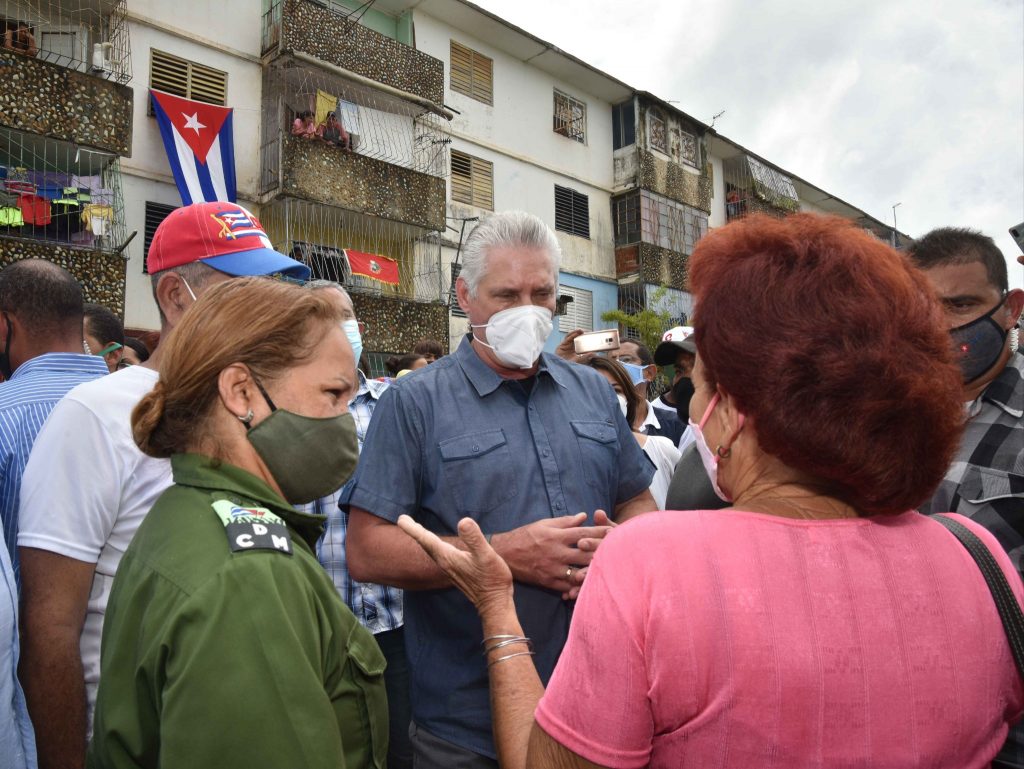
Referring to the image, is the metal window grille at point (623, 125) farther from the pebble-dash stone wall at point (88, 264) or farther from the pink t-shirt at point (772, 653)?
the pink t-shirt at point (772, 653)

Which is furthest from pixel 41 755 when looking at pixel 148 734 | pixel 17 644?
pixel 148 734

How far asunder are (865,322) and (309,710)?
45.0 inches

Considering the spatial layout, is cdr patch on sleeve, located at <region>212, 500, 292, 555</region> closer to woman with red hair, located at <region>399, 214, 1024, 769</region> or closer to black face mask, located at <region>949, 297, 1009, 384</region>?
woman with red hair, located at <region>399, 214, 1024, 769</region>

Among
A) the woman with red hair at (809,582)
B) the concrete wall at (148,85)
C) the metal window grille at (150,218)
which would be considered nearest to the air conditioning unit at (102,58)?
the concrete wall at (148,85)

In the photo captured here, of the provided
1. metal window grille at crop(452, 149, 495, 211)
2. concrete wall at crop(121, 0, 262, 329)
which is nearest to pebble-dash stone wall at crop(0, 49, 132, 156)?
concrete wall at crop(121, 0, 262, 329)

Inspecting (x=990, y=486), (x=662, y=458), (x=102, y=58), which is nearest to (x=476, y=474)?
(x=990, y=486)

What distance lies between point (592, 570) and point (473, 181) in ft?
60.6

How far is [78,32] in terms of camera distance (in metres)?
13.0

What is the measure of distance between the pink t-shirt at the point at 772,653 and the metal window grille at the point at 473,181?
17.9 meters

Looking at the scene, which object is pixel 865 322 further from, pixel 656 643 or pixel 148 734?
pixel 148 734

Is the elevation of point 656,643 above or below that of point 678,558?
below

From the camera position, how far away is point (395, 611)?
3221 millimetres

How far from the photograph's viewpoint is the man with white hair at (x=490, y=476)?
7.27ft

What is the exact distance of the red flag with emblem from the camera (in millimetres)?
15664
